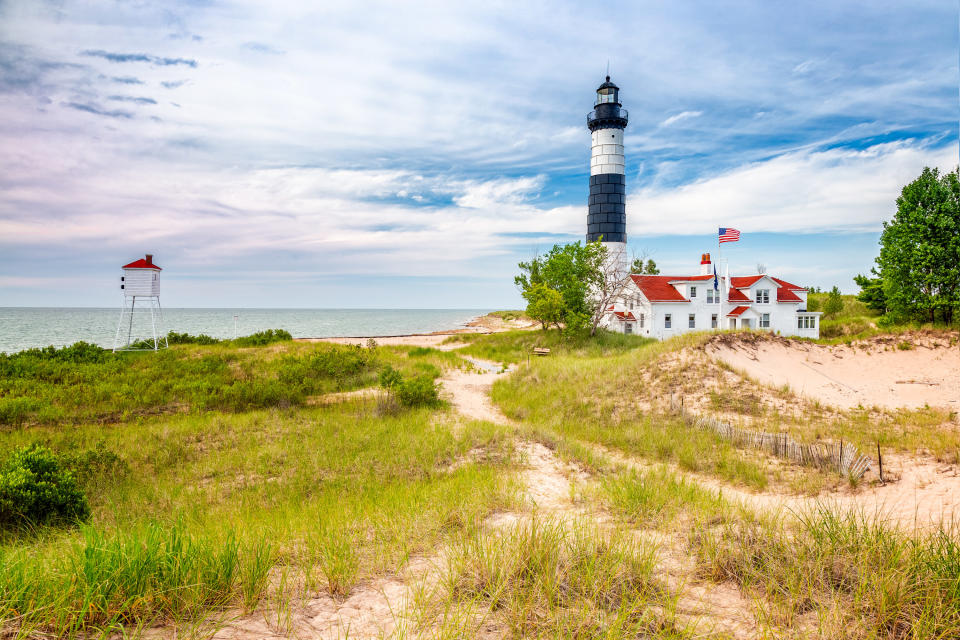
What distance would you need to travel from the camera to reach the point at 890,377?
22203 mm

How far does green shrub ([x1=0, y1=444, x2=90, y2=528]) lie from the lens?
7.28 meters

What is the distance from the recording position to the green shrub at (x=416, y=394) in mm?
16438

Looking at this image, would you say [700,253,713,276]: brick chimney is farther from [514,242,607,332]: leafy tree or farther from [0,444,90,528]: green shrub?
[0,444,90,528]: green shrub

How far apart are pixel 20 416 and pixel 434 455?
13.6m

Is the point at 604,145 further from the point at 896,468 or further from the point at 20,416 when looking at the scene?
the point at 20,416

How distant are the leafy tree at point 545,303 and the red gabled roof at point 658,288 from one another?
7840mm

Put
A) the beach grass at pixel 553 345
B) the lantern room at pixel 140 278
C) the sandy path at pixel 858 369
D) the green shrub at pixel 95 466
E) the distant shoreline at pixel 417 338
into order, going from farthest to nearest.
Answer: the distant shoreline at pixel 417 338 → the beach grass at pixel 553 345 → the lantern room at pixel 140 278 → the sandy path at pixel 858 369 → the green shrub at pixel 95 466

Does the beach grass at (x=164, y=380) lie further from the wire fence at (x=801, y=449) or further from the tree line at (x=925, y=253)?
the tree line at (x=925, y=253)

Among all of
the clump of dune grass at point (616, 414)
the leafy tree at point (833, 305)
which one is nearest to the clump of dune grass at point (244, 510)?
the clump of dune grass at point (616, 414)

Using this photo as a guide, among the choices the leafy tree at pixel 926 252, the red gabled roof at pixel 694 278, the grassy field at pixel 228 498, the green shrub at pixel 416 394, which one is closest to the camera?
the grassy field at pixel 228 498

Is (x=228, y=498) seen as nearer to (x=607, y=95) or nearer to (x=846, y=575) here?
(x=846, y=575)

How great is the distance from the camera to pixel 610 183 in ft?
137

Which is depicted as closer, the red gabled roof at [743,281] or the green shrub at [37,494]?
the green shrub at [37,494]

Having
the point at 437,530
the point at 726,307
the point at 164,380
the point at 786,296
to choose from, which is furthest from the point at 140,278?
the point at 786,296
